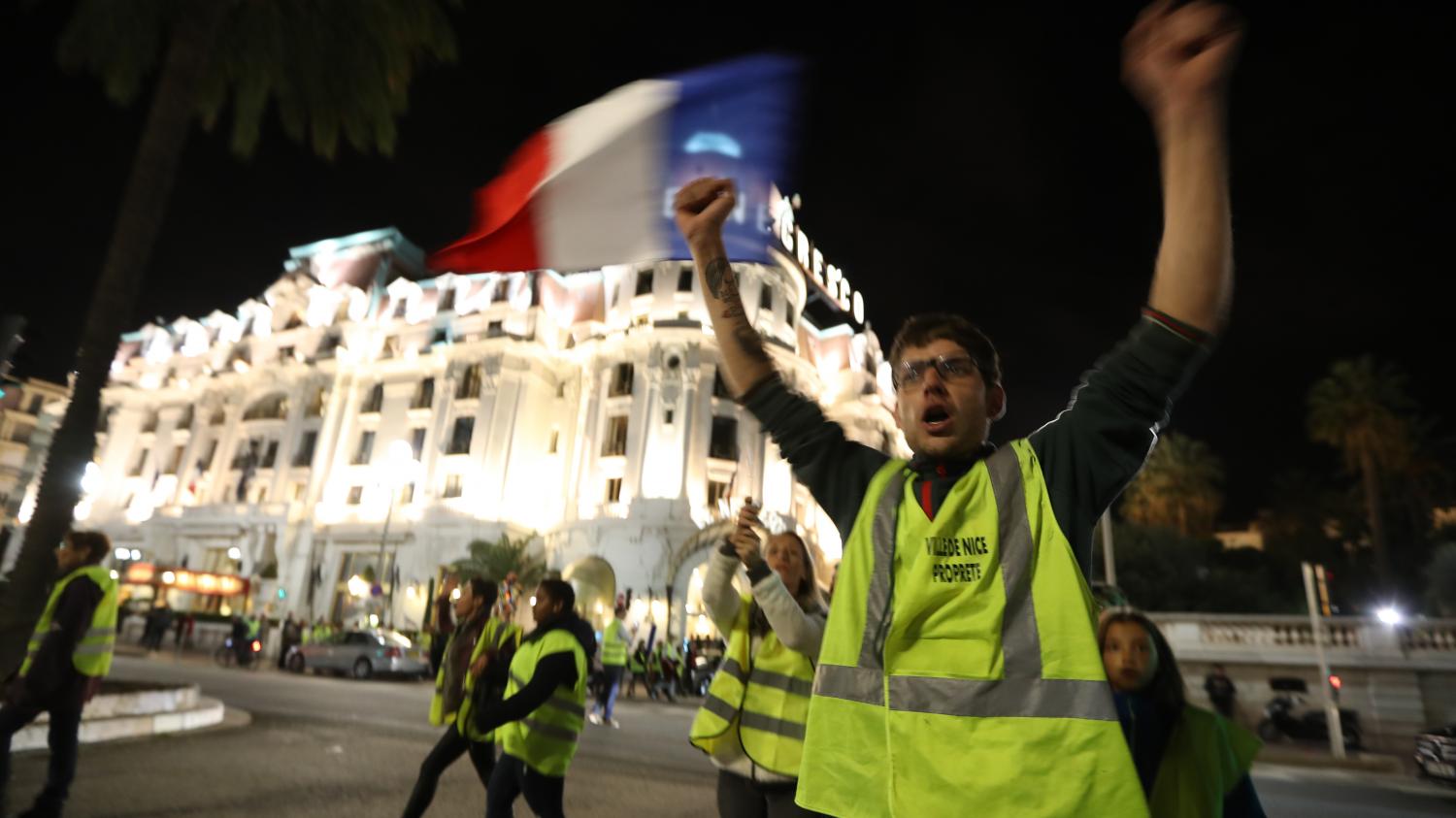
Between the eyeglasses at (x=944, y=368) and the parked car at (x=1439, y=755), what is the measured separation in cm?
1665

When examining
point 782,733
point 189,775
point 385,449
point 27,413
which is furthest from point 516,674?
point 27,413

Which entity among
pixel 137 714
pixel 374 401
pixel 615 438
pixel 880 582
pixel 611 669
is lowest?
pixel 137 714

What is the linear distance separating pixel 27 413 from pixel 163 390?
40.7 meters

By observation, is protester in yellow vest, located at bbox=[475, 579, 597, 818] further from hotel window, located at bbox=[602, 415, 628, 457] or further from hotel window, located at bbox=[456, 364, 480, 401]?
hotel window, located at bbox=[456, 364, 480, 401]

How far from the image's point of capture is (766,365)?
2316 millimetres

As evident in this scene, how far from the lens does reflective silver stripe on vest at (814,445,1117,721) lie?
148 centimetres

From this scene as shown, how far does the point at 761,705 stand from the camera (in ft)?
13.0

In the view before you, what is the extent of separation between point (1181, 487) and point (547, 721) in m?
48.4

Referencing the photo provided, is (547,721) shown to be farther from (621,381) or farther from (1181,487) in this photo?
(1181,487)

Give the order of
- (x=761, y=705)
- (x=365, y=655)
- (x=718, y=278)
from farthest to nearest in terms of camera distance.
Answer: (x=365, y=655) < (x=761, y=705) < (x=718, y=278)

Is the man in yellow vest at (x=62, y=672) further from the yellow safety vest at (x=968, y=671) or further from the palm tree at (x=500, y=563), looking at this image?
the palm tree at (x=500, y=563)

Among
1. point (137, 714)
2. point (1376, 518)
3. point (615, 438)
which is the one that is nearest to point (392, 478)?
point (615, 438)

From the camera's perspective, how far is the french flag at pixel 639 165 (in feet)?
13.8

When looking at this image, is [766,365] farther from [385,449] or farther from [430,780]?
[385,449]
